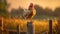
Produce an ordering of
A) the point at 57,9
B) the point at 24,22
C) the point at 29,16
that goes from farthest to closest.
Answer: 1. the point at 24,22
2. the point at 57,9
3. the point at 29,16

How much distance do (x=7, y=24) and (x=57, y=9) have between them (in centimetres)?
73

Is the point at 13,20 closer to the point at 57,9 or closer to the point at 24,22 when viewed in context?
the point at 24,22

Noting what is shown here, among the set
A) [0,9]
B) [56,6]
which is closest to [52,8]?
[56,6]

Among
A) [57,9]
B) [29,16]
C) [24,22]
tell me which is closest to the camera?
[29,16]

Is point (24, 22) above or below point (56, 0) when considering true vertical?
below

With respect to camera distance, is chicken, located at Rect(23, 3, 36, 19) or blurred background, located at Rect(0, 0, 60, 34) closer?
chicken, located at Rect(23, 3, 36, 19)

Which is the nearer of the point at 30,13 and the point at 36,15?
the point at 30,13

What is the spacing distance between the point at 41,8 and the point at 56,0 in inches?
8.6

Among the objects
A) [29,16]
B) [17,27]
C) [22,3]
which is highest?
[22,3]

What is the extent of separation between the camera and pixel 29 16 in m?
1.86

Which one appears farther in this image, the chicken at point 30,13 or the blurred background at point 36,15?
the blurred background at point 36,15

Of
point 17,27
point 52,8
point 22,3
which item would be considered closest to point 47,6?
point 52,8

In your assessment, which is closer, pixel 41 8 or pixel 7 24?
pixel 41 8

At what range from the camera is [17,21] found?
7.85ft
